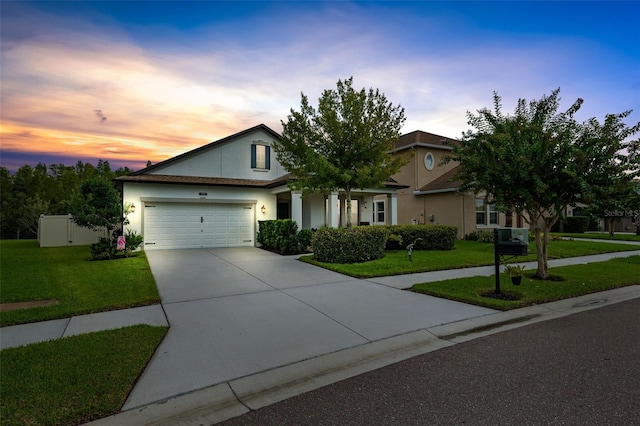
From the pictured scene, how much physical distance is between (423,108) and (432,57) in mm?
3991

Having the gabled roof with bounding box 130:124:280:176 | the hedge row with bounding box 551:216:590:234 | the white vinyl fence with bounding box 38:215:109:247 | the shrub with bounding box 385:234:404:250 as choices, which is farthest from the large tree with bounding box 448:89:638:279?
the hedge row with bounding box 551:216:590:234

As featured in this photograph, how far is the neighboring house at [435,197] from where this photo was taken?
19.4 meters

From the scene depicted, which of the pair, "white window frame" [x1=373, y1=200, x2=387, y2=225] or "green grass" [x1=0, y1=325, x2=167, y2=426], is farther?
"white window frame" [x1=373, y1=200, x2=387, y2=225]

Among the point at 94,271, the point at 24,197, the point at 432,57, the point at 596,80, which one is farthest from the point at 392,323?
the point at 24,197

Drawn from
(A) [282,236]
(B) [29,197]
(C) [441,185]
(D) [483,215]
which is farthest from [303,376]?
(B) [29,197]

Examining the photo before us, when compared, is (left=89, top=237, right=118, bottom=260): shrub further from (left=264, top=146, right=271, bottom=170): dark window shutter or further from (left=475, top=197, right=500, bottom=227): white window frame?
(left=475, top=197, right=500, bottom=227): white window frame

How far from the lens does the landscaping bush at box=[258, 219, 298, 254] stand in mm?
13867

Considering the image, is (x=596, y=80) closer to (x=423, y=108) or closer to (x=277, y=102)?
(x=423, y=108)

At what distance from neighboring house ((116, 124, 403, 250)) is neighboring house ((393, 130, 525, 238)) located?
4177 millimetres

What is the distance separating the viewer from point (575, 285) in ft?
25.4

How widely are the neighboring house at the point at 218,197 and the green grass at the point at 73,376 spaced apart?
10.7m

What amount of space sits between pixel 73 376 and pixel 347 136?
9.65m

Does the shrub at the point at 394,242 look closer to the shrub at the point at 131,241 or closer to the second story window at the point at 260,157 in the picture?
→ the second story window at the point at 260,157

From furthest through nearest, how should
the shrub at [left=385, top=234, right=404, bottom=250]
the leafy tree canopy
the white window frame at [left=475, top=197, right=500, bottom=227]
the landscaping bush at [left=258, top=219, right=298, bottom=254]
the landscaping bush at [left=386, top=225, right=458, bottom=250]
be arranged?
the white window frame at [left=475, top=197, right=500, bottom=227]
the landscaping bush at [left=386, top=225, right=458, bottom=250]
the shrub at [left=385, top=234, right=404, bottom=250]
the landscaping bush at [left=258, top=219, right=298, bottom=254]
the leafy tree canopy
